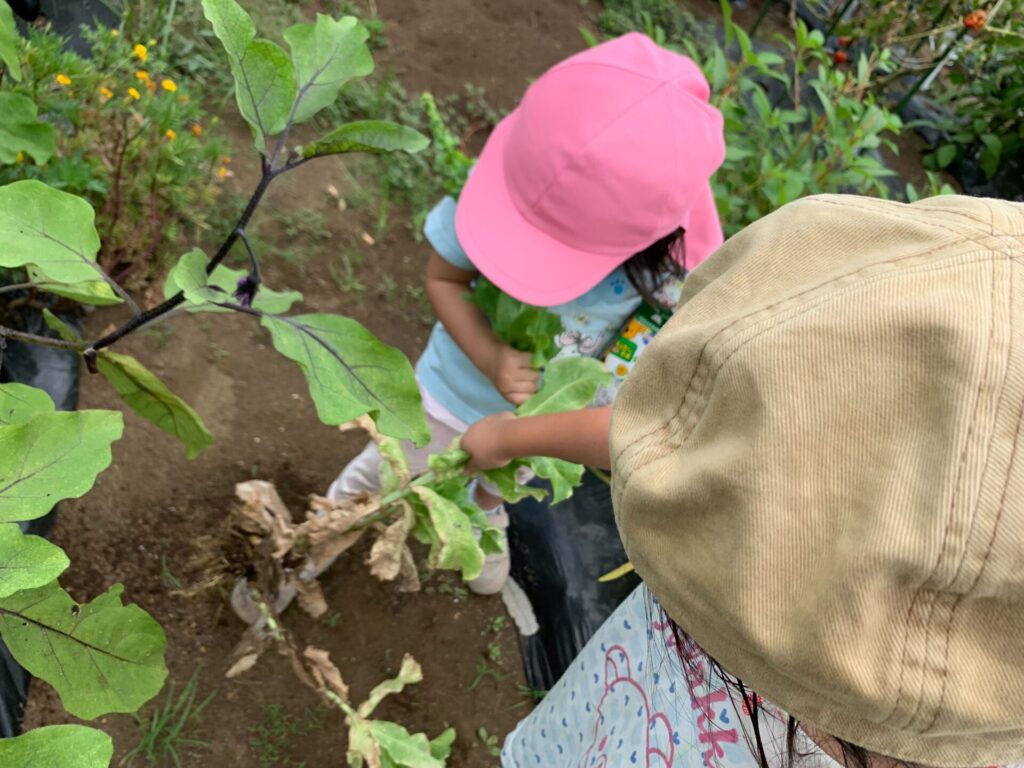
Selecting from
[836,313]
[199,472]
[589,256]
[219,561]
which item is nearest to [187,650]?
[219,561]

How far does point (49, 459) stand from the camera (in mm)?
856

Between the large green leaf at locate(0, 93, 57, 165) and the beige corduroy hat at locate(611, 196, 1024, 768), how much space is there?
1051 mm

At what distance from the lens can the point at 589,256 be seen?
56.6 inches

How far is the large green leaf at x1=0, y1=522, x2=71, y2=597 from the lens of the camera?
0.76 m

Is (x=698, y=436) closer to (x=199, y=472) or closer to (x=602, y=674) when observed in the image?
(x=602, y=674)

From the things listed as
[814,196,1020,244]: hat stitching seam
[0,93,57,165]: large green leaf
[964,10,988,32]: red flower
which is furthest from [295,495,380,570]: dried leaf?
[964,10,988,32]: red flower

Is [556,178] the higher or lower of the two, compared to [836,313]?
lower

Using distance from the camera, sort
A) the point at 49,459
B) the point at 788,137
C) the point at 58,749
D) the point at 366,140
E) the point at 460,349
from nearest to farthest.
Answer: the point at 58,749
the point at 49,459
the point at 366,140
the point at 460,349
the point at 788,137

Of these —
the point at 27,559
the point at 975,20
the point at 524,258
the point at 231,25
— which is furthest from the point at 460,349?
the point at 975,20

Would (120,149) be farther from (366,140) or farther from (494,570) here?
(494,570)

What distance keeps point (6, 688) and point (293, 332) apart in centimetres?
84

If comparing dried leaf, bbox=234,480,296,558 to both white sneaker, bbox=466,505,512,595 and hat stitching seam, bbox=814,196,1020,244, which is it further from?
hat stitching seam, bbox=814,196,1020,244

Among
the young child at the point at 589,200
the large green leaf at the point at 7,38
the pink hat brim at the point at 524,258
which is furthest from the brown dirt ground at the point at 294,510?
the large green leaf at the point at 7,38

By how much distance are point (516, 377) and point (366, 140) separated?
65cm
